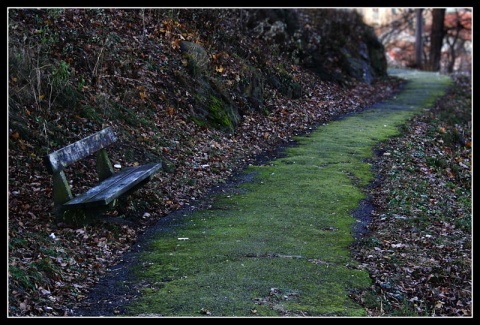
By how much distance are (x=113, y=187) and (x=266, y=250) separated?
80.3 inches

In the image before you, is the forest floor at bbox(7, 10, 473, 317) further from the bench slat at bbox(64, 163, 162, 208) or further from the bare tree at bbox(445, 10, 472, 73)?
the bare tree at bbox(445, 10, 472, 73)

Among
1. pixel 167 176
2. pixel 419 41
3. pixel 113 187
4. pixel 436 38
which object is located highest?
pixel 436 38

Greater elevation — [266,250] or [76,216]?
[76,216]

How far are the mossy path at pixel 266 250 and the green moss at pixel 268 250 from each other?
10mm

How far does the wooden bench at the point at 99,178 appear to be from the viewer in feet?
23.4

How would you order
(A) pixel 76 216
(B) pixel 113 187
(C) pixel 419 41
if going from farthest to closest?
(C) pixel 419 41 < (B) pixel 113 187 < (A) pixel 76 216

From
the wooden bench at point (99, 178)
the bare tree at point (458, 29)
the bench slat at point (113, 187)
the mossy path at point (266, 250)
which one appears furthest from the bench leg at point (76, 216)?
the bare tree at point (458, 29)

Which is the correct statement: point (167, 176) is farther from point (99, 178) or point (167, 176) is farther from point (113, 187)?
point (113, 187)

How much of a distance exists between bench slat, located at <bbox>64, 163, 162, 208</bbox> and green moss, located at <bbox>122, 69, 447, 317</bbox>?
71 centimetres

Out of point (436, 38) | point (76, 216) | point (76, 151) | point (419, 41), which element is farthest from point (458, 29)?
point (76, 216)

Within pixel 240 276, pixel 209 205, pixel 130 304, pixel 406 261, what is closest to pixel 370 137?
pixel 209 205

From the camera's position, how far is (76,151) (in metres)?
7.64

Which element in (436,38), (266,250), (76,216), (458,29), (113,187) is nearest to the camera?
(266,250)
